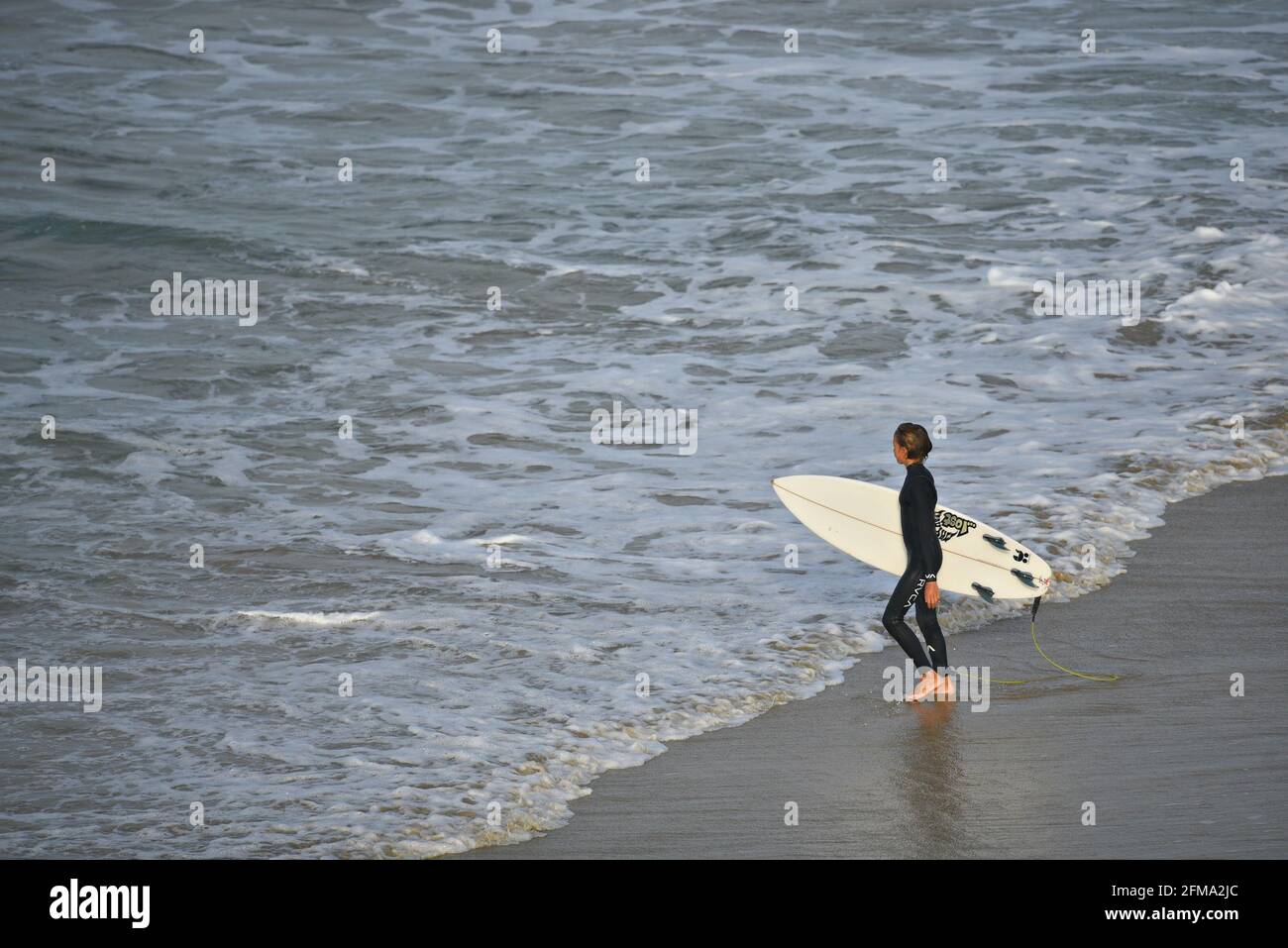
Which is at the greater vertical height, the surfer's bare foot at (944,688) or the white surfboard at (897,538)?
the white surfboard at (897,538)

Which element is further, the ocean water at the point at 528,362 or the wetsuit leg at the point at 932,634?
the wetsuit leg at the point at 932,634

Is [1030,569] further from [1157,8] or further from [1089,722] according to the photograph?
[1157,8]

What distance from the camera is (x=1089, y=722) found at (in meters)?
5.87

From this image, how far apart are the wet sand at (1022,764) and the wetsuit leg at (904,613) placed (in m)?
0.26

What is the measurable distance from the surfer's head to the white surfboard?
0.61 m

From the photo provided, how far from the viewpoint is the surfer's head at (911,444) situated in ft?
20.5

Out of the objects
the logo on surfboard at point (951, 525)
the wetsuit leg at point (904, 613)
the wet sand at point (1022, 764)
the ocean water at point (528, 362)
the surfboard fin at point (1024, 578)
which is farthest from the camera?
the logo on surfboard at point (951, 525)

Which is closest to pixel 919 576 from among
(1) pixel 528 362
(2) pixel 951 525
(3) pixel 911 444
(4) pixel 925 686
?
(4) pixel 925 686

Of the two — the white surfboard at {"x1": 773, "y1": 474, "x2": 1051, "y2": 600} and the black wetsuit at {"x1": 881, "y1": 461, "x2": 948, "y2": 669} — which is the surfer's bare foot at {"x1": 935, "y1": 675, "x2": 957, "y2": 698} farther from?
the white surfboard at {"x1": 773, "y1": 474, "x2": 1051, "y2": 600}

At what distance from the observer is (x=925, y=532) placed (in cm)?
629

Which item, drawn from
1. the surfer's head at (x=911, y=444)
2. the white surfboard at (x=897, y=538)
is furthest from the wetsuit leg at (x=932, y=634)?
the surfer's head at (x=911, y=444)

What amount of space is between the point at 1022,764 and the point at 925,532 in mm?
1208

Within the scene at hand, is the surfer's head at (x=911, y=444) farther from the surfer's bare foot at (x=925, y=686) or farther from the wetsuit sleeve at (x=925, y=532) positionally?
the surfer's bare foot at (x=925, y=686)

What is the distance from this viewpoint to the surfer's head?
6.23 metres
